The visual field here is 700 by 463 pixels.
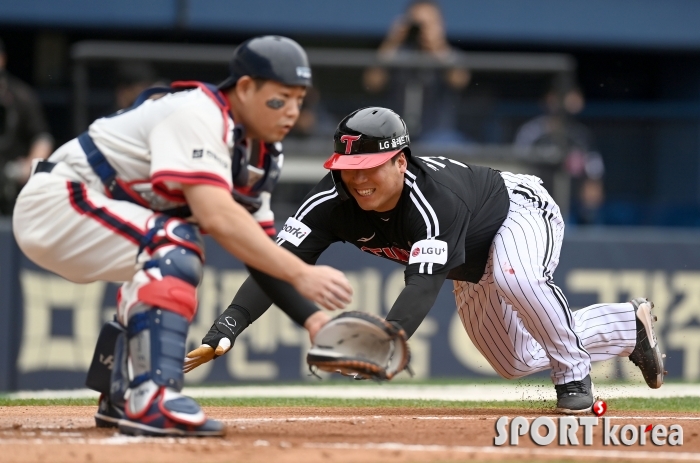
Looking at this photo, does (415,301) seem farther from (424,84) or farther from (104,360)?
(424,84)

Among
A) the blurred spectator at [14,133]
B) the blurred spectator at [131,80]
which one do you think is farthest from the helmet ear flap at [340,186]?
the blurred spectator at [14,133]

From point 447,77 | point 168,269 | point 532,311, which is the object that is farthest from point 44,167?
point 447,77

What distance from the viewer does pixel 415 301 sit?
16.0 ft

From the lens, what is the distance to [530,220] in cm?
579

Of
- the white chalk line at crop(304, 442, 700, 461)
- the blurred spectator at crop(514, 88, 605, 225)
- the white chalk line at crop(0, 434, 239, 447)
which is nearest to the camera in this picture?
the white chalk line at crop(304, 442, 700, 461)

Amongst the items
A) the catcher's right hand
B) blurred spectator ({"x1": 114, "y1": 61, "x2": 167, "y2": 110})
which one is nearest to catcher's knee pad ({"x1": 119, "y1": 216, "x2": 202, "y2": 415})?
the catcher's right hand

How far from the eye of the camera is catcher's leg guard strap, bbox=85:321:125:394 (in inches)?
186

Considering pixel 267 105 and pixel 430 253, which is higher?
pixel 267 105

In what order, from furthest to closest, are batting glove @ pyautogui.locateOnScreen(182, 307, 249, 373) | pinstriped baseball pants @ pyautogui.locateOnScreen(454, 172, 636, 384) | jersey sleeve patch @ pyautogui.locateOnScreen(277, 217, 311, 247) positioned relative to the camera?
pinstriped baseball pants @ pyautogui.locateOnScreen(454, 172, 636, 384) < jersey sleeve patch @ pyautogui.locateOnScreen(277, 217, 311, 247) < batting glove @ pyautogui.locateOnScreen(182, 307, 249, 373)

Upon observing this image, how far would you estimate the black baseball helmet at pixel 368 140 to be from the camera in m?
5.09

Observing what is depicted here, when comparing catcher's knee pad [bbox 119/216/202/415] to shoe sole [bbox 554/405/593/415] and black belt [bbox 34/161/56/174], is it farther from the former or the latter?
shoe sole [bbox 554/405/593/415]

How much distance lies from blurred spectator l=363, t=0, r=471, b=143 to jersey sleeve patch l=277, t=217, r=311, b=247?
5.75 m

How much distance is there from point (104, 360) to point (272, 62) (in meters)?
1.48

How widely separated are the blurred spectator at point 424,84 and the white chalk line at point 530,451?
7.09 metres
